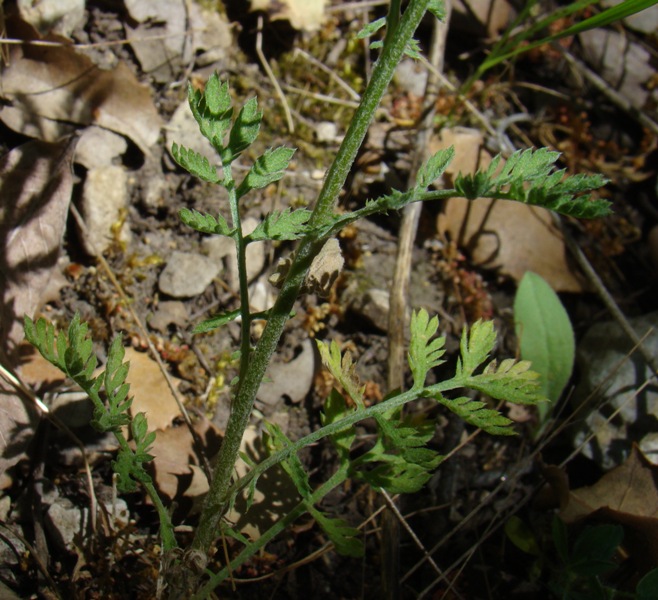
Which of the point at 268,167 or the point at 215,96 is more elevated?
the point at 215,96

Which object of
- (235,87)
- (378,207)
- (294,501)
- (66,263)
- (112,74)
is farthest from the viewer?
(235,87)

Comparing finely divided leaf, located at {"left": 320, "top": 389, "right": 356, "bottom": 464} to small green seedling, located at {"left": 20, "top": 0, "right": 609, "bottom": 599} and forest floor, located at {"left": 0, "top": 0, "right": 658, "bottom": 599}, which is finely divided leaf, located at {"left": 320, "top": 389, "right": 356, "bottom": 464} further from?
forest floor, located at {"left": 0, "top": 0, "right": 658, "bottom": 599}

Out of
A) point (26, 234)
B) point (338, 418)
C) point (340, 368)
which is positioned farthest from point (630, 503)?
point (26, 234)

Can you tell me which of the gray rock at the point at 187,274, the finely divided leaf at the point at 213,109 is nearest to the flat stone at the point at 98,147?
the gray rock at the point at 187,274

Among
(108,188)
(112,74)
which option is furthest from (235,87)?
(108,188)

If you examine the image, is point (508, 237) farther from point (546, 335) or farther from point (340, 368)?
point (340, 368)

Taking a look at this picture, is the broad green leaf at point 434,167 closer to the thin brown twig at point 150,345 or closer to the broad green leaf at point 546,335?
the thin brown twig at point 150,345

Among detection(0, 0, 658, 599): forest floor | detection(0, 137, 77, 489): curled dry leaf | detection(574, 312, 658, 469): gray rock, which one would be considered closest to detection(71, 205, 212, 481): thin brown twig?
detection(0, 0, 658, 599): forest floor

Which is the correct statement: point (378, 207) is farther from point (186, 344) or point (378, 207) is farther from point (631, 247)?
point (631, 247)
